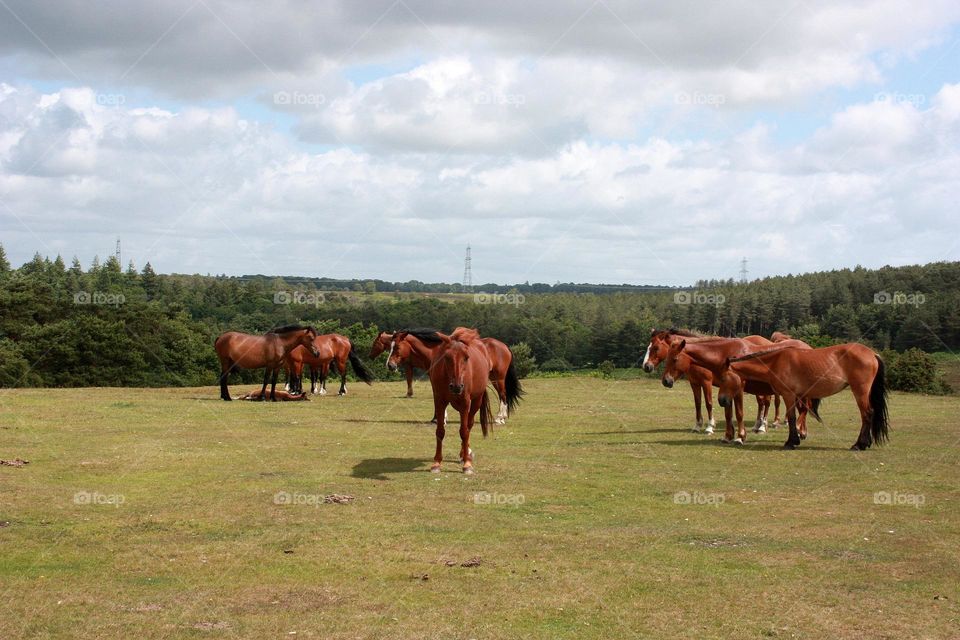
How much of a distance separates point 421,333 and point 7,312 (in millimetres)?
55445

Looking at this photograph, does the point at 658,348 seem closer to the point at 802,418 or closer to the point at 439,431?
the point at 802,418

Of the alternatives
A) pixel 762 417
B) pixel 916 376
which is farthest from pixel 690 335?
pixel 916 376

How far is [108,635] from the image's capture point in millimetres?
6336

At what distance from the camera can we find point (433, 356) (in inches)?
542

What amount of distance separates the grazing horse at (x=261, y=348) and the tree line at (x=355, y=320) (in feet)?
14.9

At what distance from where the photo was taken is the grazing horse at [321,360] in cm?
2617

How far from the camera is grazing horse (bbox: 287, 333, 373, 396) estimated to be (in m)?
26.2

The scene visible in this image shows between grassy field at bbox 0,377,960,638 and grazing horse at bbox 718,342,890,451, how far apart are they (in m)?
0.55

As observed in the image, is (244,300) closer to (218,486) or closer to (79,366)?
(79,366)

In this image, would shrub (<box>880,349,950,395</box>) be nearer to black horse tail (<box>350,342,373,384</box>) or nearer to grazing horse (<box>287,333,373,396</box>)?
black horse tail (<box>350,342,373,384</box>)

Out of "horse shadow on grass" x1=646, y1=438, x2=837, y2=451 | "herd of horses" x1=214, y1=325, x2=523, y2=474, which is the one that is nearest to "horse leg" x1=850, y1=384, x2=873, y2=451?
"horse shadow on grass" x1=646, y1=438, x2=837, y2=451

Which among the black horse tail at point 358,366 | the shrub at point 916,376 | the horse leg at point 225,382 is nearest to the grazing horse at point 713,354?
the horse leg at point 225,382

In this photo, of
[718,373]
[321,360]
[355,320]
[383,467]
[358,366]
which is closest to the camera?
[383,467]

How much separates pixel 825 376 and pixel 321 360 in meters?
15.9
